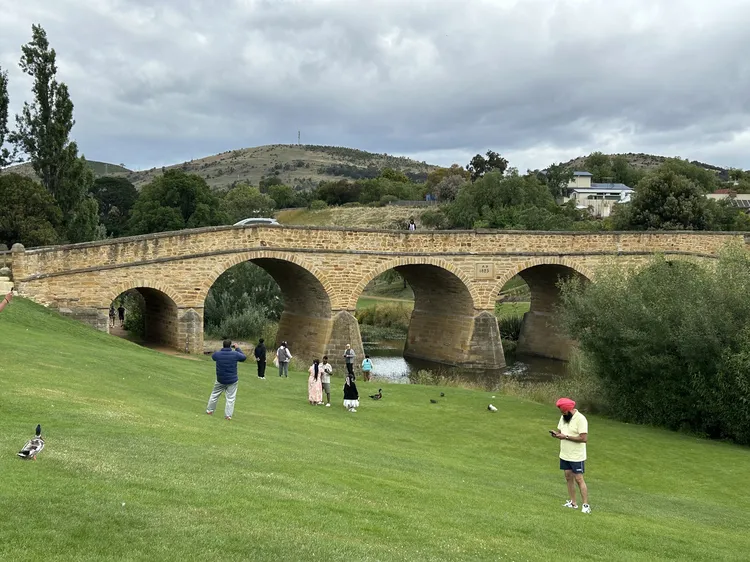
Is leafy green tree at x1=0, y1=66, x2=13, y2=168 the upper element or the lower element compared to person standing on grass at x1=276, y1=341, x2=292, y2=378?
upper

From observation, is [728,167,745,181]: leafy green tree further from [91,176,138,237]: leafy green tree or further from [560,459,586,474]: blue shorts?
[560,459,586,474]: blue shorts

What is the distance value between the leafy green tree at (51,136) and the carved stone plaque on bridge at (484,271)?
2116 cm

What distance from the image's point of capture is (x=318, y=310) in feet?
108

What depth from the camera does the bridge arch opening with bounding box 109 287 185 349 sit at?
28906 millimetres

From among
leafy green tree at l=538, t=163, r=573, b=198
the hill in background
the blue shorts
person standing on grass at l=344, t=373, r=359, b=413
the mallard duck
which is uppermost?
the hill in background

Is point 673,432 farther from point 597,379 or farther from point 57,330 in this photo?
point 57,330

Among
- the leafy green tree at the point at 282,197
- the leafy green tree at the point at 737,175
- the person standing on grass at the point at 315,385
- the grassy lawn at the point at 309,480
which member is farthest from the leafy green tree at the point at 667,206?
the leafy green tree at the point at 737,175

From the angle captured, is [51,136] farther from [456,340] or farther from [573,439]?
[573,439]

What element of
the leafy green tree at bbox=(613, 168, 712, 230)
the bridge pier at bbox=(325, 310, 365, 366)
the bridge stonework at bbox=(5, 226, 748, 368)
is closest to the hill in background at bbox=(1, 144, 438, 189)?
the leafy green tree at bbox=(613, 168, 712, 230)

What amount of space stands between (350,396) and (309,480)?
8.95 metres

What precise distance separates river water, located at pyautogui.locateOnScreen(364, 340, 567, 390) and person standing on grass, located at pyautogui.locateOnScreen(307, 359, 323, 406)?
10488mm

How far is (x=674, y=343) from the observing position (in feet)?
66.1

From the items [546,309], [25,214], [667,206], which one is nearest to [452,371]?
[546,309]

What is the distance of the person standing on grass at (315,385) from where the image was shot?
17.9m
